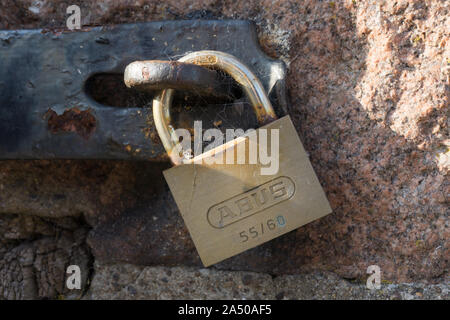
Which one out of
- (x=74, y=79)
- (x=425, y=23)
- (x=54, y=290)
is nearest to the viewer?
(x=425, y=23)

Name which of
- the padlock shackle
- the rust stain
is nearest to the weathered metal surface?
the padlock shackle

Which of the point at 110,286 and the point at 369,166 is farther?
the point at 110,286

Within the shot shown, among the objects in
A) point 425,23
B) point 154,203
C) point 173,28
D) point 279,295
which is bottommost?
point 279,295

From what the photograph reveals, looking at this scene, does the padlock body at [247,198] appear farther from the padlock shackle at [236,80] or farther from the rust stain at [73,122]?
the rust stain at [73,122]

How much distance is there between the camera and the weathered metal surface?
2.23ft

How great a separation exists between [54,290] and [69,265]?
6 cm

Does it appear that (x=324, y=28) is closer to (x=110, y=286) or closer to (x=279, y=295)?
(x=279, y=295)

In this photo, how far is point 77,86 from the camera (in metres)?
0.83

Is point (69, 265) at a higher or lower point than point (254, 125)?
lower

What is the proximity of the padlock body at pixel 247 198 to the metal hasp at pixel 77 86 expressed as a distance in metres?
0.10

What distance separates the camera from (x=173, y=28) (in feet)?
2.66

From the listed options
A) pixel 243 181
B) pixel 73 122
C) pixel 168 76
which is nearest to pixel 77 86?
pixel 73 122

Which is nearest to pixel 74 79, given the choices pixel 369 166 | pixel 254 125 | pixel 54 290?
pixel 254 125

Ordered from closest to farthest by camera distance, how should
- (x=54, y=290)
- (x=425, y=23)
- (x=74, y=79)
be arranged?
(x=425, y=23) → (x=74, y=79) → (x=54, y=290)
